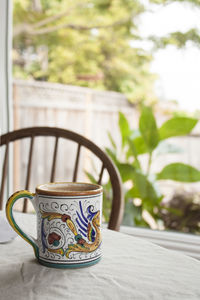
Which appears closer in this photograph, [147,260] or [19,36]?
[147,260]

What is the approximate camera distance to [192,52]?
1.65 metres

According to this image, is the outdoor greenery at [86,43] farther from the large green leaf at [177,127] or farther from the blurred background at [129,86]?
the large green leaf at [177,127]

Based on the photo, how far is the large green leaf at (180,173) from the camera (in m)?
1.66

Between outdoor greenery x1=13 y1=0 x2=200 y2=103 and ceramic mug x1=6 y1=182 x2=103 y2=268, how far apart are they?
4.09 feet

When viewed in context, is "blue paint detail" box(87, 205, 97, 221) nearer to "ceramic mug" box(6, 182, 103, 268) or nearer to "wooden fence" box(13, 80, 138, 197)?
"ceramic mug" box(6, 182, 103, 268)

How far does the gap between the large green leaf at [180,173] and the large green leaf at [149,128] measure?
0.12m

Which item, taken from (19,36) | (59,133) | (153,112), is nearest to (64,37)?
(19,36)

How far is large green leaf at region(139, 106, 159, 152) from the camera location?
172 centimetres

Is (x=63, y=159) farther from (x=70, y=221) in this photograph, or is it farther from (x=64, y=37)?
(x=70, y=221)

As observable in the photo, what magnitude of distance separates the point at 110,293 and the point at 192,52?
1.37 metres

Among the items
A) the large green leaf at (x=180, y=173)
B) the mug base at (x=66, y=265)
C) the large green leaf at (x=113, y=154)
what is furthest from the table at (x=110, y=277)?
the large green leaf at (x=113, y=154)

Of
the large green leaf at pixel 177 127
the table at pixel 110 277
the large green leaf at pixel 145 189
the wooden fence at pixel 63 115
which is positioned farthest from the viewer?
the wooden fence at pixel 63 115

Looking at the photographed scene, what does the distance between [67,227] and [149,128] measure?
1.24m

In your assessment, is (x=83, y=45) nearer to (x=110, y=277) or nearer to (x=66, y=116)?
(x=66, y=116)
